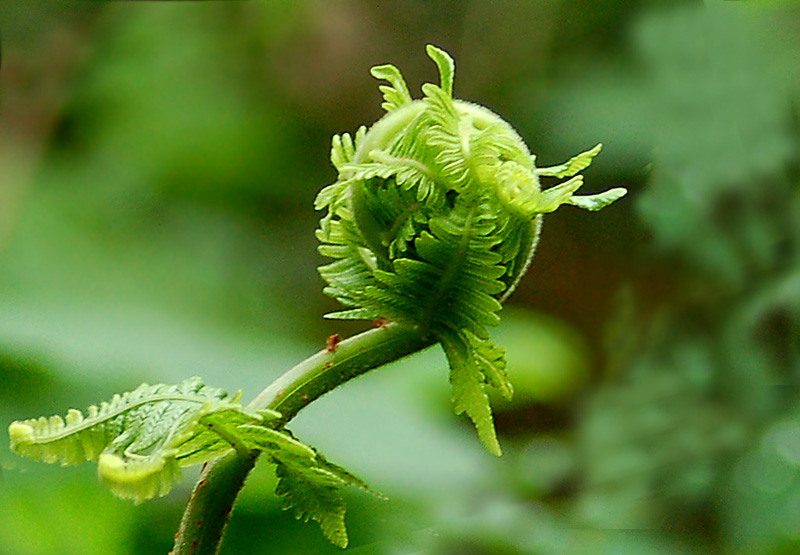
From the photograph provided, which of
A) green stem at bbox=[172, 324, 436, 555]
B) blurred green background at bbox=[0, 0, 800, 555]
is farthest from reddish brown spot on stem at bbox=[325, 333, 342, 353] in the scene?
blurred green background at bbox=[0, 0, 800, 555]

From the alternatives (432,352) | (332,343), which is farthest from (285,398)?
(432,352)

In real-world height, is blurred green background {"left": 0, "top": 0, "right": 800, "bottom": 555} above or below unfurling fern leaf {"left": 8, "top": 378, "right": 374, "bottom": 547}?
above

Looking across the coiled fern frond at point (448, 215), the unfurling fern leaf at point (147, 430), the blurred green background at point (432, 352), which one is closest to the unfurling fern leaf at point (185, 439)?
the unfurling fern leaf at point (147, 430)

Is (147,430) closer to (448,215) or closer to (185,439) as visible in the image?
(185,439)

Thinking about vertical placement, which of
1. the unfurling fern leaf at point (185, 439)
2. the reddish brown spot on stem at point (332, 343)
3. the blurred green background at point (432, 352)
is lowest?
the unfurling fern leaf at point (185, 439)

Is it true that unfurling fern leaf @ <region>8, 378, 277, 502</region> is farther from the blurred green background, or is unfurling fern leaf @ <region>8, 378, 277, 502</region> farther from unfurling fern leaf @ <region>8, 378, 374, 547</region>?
the blurred green background

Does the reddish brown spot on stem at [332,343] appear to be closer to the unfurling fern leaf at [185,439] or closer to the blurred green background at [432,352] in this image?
the unfurling fern leaf at [185,439]
